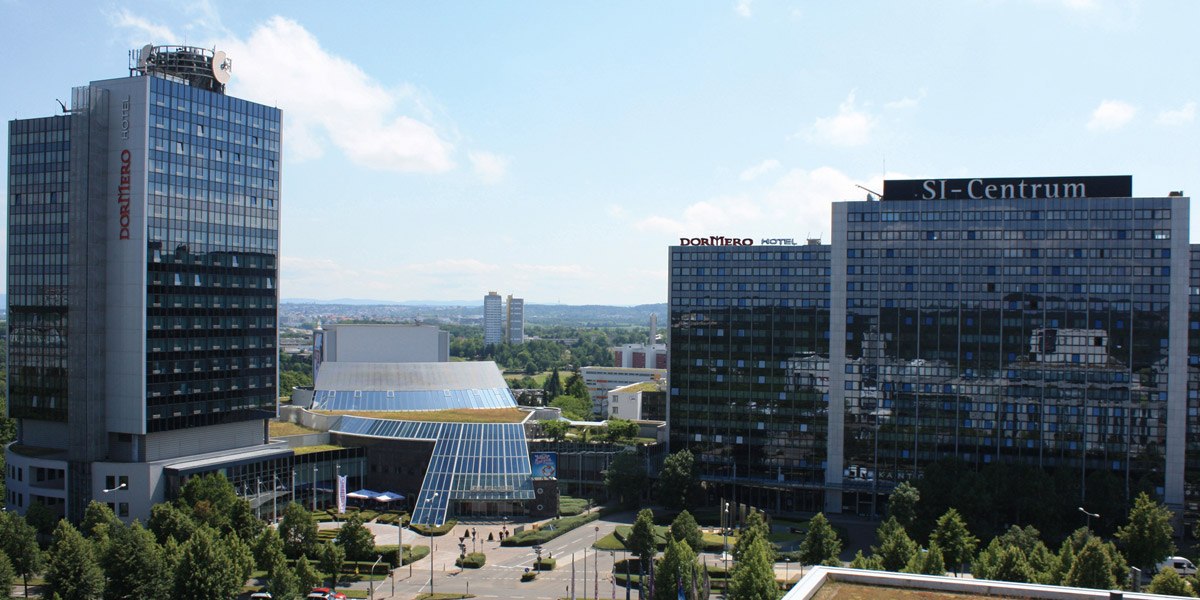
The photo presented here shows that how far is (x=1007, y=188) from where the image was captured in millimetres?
125625

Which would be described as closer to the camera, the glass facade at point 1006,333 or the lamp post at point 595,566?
the lamp post at point 595,566

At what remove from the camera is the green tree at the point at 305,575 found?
284ft

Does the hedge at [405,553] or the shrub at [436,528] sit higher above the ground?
the hedge at [405,553]

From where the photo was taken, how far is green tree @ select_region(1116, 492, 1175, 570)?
96.8 m

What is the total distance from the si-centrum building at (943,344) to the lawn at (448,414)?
81.6 feet

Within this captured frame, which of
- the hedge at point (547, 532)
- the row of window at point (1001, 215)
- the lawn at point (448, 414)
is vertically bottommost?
the hedge at point (547, 532)

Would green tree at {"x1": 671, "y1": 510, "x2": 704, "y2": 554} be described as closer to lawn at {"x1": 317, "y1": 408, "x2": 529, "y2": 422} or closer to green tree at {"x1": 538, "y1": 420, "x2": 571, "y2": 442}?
green tree at {"x1": 538, "y1": 420, "x2": 571, "y2": 442}

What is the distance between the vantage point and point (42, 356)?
115875mm

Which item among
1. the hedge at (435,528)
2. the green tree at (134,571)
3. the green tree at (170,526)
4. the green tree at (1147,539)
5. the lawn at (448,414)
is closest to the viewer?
the green tree at (134,571)

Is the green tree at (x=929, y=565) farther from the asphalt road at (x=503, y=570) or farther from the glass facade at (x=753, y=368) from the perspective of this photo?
the glass facade at (x=753, y=368)

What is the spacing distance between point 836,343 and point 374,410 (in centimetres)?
6788

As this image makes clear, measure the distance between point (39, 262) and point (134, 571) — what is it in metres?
48.0

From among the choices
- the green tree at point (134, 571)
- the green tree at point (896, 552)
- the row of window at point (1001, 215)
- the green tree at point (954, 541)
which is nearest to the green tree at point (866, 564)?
the green tree at point (896, 552)

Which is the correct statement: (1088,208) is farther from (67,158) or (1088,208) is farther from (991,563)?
(67,158)
